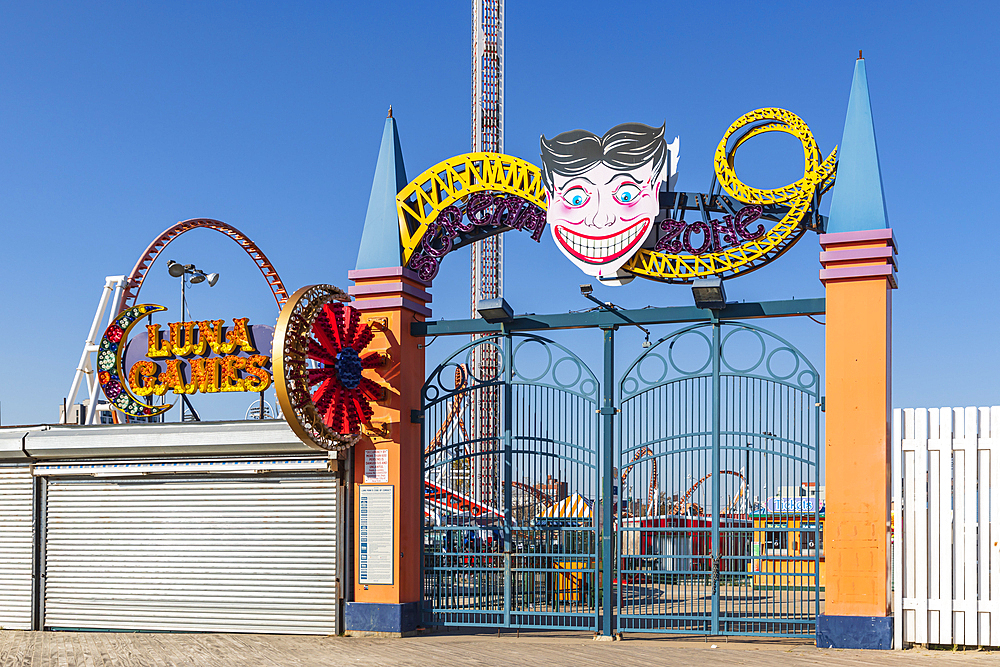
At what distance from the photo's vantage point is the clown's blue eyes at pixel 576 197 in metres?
13.1

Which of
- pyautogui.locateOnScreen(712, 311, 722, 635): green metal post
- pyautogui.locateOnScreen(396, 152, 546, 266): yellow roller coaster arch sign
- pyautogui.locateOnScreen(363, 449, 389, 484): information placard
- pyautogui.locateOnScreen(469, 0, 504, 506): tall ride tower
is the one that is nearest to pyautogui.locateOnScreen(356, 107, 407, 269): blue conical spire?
pyautogui.locateOnScreen(396, 152, 546, 266): yellow roller coaster arch sign

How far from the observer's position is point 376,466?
43.9 ft

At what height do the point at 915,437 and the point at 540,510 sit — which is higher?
the point at 915,437

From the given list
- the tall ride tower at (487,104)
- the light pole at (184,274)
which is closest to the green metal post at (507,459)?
the light pole at (184,274)

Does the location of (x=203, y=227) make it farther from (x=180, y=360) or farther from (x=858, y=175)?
(x=858, y=175)

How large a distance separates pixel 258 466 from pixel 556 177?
5495 millimetres

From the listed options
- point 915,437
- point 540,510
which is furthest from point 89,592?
point 915,437

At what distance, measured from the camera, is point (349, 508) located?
13.5 meters

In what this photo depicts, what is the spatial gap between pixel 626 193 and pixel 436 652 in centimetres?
599

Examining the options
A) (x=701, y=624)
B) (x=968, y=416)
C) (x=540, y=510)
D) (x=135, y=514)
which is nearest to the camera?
(x=968, y=416)

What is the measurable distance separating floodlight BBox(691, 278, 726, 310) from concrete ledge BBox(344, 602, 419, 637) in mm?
5374

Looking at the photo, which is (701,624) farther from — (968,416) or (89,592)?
(89,592)

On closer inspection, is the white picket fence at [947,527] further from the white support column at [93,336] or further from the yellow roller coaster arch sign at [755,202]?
the white support column at [93,336]

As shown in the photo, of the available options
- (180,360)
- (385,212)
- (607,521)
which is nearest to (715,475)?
(607,521)
